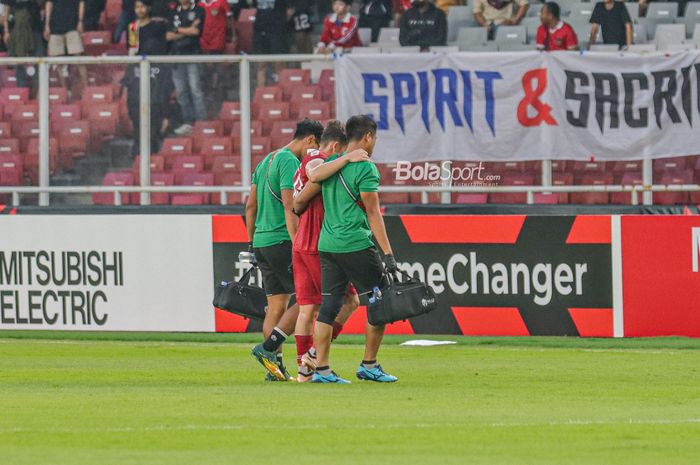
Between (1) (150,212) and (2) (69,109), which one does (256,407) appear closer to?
(1) (150,212)

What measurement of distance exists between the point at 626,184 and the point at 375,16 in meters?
5.80

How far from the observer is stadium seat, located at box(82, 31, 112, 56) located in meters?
23.8

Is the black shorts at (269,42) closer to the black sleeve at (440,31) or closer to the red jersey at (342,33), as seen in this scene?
the red jersey at (342,33)

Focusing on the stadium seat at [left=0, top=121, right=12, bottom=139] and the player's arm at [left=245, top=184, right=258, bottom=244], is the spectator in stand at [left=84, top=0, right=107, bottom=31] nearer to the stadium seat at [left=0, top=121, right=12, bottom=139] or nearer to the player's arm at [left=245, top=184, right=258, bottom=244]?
the stadium seat at [left=0, top=121, right=12, bottom=139]

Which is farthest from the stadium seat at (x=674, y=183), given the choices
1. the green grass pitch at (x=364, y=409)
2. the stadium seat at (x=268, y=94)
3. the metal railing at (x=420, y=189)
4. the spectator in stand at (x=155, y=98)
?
the spectator in stand at (x=155, y=98)

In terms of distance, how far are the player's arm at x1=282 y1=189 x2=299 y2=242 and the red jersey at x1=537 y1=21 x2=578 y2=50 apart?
8922 millimetres

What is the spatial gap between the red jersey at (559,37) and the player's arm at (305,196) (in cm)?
910

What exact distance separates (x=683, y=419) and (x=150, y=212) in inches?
397

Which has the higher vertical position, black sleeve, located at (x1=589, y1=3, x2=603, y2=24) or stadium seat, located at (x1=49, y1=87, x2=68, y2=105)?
black sleeve, located at (x1=589, y1=3, x2=603, y2=24)

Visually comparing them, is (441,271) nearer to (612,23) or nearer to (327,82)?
(327,82)

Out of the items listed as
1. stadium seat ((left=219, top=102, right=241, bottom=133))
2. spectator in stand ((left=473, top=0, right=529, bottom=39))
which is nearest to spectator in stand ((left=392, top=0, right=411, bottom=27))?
spectator in stand ((left=473, top=0, right=529, bottom=39))

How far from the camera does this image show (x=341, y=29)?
72.4ft

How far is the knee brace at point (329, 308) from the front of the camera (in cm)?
1200

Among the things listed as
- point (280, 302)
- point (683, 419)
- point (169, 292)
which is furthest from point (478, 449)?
point (169, 292)
